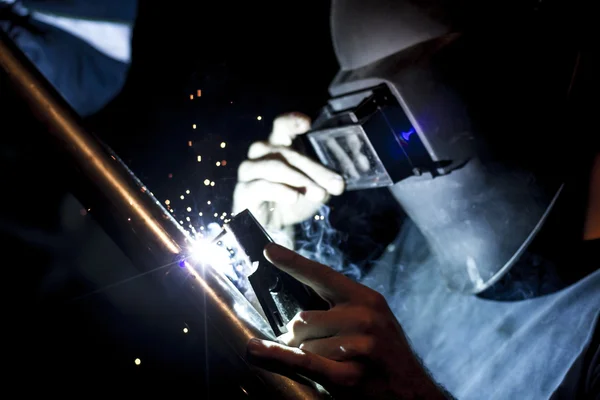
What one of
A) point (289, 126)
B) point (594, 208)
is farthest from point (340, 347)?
point (594, 208)

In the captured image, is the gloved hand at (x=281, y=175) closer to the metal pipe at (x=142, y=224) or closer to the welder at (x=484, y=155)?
the welder at (x=484, y=155)

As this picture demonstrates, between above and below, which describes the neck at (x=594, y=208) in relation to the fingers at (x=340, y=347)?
below

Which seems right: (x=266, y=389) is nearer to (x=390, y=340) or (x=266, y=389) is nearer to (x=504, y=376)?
(x=390, y=340)

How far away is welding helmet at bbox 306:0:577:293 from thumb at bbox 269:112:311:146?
0.05m

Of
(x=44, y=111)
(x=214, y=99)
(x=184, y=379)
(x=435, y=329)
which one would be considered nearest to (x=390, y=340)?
(x=44, y=111)

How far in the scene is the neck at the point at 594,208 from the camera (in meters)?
1.46

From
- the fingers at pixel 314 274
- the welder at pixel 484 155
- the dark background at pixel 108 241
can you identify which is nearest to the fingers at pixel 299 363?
the fingers at pixel 314 274

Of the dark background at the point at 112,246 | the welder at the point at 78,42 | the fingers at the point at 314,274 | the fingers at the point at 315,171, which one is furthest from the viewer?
the dark background at the point at 112,246

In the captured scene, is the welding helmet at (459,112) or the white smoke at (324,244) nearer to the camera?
the welding helmet at (459,112)

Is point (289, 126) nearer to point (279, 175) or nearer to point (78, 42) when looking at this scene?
point (279, 175)

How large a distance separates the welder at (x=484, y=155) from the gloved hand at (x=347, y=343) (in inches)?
23.2

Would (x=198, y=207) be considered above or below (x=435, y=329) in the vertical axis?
above

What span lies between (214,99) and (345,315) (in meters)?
1.50

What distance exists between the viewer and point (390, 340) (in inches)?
32.2
